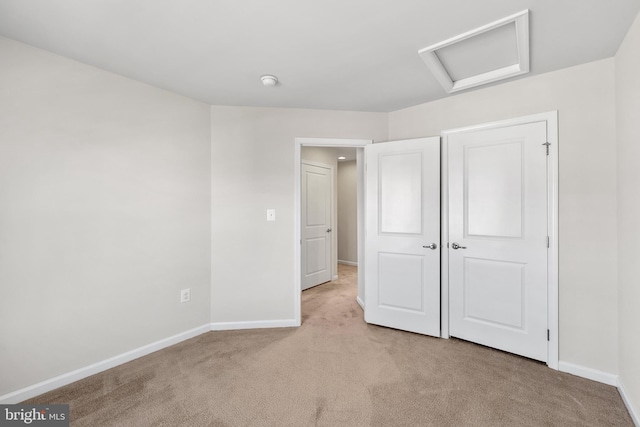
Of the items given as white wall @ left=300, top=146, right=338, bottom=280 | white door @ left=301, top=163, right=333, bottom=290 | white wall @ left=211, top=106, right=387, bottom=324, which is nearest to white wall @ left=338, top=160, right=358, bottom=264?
white wall @ left=300, top=146, right=338, bottom=280

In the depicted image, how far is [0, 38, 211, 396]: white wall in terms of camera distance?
1876 millimetres

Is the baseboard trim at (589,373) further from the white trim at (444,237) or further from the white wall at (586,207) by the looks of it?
the white trim at (444,237)

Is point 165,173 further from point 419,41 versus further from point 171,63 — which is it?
point 419,41

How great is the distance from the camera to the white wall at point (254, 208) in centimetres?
305

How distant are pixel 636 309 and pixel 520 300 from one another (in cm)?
77

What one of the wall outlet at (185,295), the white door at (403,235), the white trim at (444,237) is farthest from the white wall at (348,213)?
the wall outlet at (185,295)

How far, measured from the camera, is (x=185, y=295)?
2.84 m

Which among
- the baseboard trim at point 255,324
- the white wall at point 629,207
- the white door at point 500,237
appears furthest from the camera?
the baseboard trim at point 255,324

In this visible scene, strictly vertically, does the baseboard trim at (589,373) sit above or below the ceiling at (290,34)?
below

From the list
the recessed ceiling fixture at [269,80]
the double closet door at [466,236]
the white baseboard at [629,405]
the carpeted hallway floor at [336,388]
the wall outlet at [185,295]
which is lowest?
the carpeted hallway floor at [336,388]

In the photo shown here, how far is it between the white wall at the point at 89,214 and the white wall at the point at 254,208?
21 cm

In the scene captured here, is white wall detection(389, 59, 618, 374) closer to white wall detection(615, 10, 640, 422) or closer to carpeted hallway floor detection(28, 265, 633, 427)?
white wall detection(615, 10, 640, 422)

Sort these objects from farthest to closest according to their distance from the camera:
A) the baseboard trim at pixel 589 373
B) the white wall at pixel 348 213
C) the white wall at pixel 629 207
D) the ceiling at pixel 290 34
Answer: the white wall at pixel 348 213 → the baseboard trim at pixel 589 373 → the white wall at pixel 629 207 → the ceiling at pixel 290 34

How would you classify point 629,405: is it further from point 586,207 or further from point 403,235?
Answer: point 403,235
